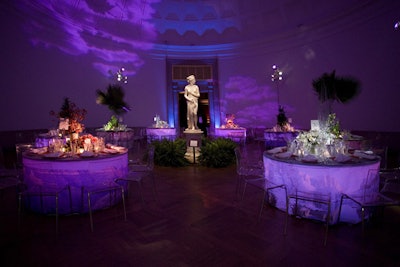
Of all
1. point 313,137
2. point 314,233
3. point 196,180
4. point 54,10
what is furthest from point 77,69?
point 314,233

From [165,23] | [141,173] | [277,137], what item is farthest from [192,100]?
[165,23]

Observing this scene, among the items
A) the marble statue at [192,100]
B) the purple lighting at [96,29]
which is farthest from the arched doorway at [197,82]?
the marble statue at [192,100]

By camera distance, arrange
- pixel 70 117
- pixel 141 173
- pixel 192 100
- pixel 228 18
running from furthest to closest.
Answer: pixel 228 18 → pixel 192 100 → pixel 141 173 → pixel 70 117

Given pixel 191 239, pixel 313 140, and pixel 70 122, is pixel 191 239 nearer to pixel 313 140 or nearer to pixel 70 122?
pixel 313 140

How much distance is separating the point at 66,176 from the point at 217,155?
3.76 metres

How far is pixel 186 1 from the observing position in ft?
39.3

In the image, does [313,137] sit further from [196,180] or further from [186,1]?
[186,1]

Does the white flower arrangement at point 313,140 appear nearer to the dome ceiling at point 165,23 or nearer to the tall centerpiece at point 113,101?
the dome ceiling at point 165,23

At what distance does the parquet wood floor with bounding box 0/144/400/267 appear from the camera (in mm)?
2436

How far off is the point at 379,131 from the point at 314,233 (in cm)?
690

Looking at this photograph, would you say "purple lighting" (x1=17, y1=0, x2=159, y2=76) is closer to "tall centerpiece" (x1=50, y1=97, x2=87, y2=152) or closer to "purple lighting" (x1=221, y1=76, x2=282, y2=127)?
"purple lighting" (x1=221, y1=76, x2=282, y2=127)

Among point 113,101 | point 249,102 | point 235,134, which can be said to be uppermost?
point 249,102

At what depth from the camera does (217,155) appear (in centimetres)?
657

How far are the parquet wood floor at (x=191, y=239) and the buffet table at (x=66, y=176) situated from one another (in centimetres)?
15
